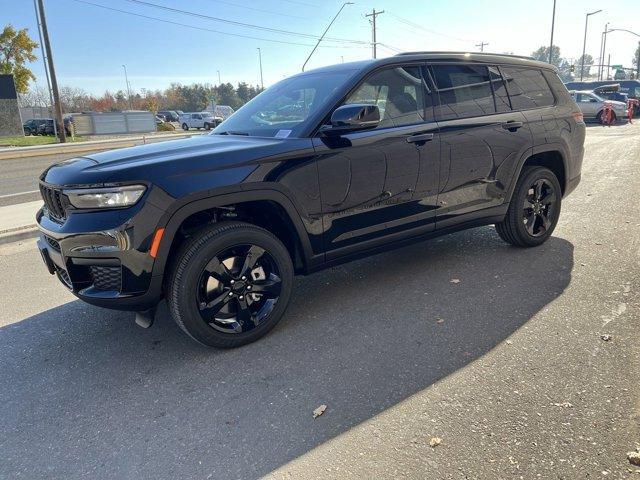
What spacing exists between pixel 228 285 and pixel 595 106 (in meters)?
27.7

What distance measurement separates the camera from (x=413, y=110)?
3938mm

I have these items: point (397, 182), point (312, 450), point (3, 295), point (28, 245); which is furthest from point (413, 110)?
point (28, 245)

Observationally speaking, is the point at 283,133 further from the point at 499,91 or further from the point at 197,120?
the point at 197,120

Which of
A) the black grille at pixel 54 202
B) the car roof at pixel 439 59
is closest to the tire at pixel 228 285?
the black grille at pixel 54 202

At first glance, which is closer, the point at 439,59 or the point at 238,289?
the point at 238,289

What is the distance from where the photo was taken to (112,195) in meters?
2.76

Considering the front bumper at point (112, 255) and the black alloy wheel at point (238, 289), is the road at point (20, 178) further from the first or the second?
the black alloy wheel at point (238, 289)

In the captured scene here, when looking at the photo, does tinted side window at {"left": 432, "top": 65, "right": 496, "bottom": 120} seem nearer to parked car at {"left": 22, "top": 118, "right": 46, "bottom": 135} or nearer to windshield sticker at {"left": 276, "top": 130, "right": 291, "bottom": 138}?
windshield sticker at {"left": 276, "top": 130, "right": 291, "bottom": 138}

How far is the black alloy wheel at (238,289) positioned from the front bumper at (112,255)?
1.04 feet

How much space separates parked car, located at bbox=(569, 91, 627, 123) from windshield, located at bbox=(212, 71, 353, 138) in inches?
999

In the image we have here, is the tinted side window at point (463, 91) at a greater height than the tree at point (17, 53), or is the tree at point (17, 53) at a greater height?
the tree at point (17, 53)

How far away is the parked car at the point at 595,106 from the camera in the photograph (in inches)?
978

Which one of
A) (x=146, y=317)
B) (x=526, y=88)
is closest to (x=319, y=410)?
(x=146, y=317)

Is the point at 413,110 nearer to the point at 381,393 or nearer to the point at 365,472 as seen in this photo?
the point at 381,393
